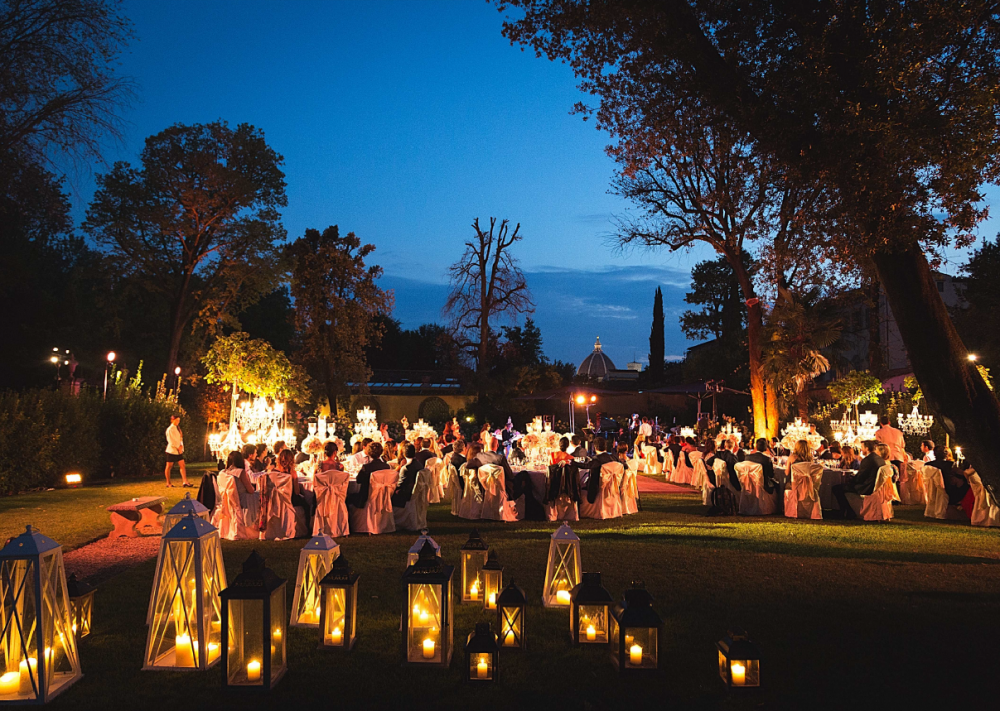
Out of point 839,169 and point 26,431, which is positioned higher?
point 839,169

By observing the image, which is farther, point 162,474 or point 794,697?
point 162,474

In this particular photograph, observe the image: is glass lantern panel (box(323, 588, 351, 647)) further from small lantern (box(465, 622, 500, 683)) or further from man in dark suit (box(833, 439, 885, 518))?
man in dark suit (box(833, 439, 885, 518))

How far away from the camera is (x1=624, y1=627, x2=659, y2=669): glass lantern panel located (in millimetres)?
3965

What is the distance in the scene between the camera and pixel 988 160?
4957mm

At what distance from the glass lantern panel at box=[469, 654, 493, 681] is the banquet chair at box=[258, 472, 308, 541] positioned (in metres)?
5.38

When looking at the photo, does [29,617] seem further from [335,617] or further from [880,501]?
[880,501]

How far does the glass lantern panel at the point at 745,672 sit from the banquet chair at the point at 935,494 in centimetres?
858

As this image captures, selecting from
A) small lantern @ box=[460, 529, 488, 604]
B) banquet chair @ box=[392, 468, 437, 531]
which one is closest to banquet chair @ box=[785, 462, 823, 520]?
banquet chair @ box=[392, 468, 437, 531]

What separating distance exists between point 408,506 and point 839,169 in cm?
669

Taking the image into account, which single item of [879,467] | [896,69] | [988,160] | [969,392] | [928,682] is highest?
[896,69]

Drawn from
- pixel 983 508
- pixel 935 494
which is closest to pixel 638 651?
pixel 983 508

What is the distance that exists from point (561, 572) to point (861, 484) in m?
7.08

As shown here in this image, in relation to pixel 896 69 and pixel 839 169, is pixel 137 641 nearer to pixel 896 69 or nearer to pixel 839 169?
pixel 839 169

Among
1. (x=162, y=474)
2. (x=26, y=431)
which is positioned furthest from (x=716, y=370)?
(x=26, y=431)
